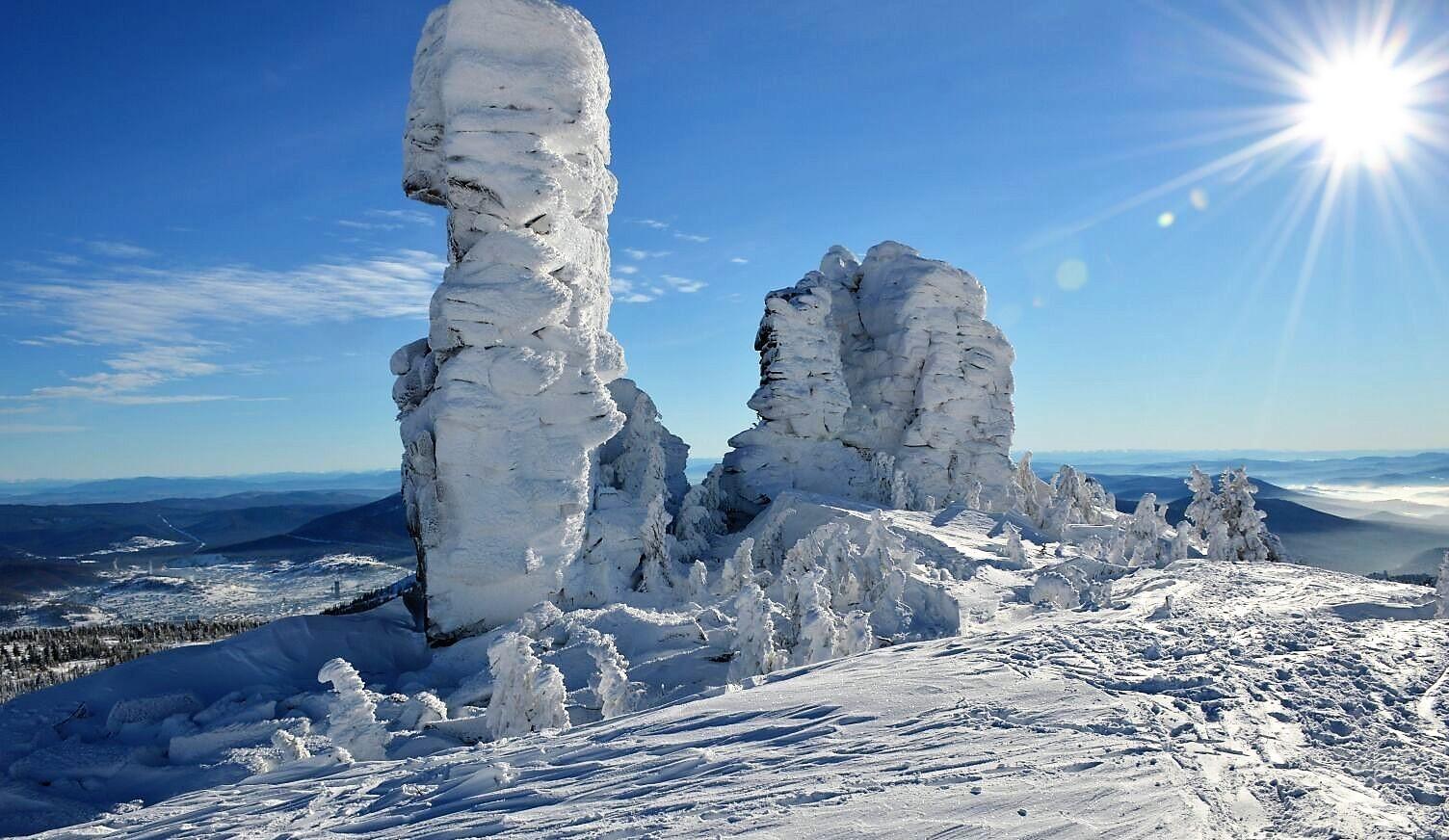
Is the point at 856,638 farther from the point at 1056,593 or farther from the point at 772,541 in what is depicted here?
the point at 772,541

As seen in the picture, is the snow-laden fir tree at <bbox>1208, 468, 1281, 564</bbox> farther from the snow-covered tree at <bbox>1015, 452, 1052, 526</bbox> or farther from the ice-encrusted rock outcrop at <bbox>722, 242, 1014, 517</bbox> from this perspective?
the ice-encrusted rock outcrop at <bbox>722, 242, 1014, 517</bbox>

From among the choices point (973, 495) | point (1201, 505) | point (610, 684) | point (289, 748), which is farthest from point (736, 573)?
point (1201, 505)

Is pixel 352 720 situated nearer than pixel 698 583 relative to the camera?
Yes

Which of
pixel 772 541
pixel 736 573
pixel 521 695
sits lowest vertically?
pixel 521 695

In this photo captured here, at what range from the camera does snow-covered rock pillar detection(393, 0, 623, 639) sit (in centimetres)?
2355

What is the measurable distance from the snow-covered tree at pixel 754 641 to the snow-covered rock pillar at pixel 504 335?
8.65 metres

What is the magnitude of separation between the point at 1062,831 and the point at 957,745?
1874 millimetres

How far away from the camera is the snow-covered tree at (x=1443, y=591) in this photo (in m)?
18.1

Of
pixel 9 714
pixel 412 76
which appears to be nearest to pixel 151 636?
pixel 9 714

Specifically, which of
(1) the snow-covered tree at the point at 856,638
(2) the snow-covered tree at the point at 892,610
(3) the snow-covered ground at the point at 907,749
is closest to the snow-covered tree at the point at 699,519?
(2) the snow-covered tree at the point at 892,610

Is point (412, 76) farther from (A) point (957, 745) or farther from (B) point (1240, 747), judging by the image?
(B) point (1240, 747)

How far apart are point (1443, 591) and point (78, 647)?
196 feet

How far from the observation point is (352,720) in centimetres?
1480

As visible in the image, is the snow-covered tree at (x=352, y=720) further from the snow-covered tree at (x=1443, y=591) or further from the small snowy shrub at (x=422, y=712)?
the snow-covered tree at (x=1443, y=591)
